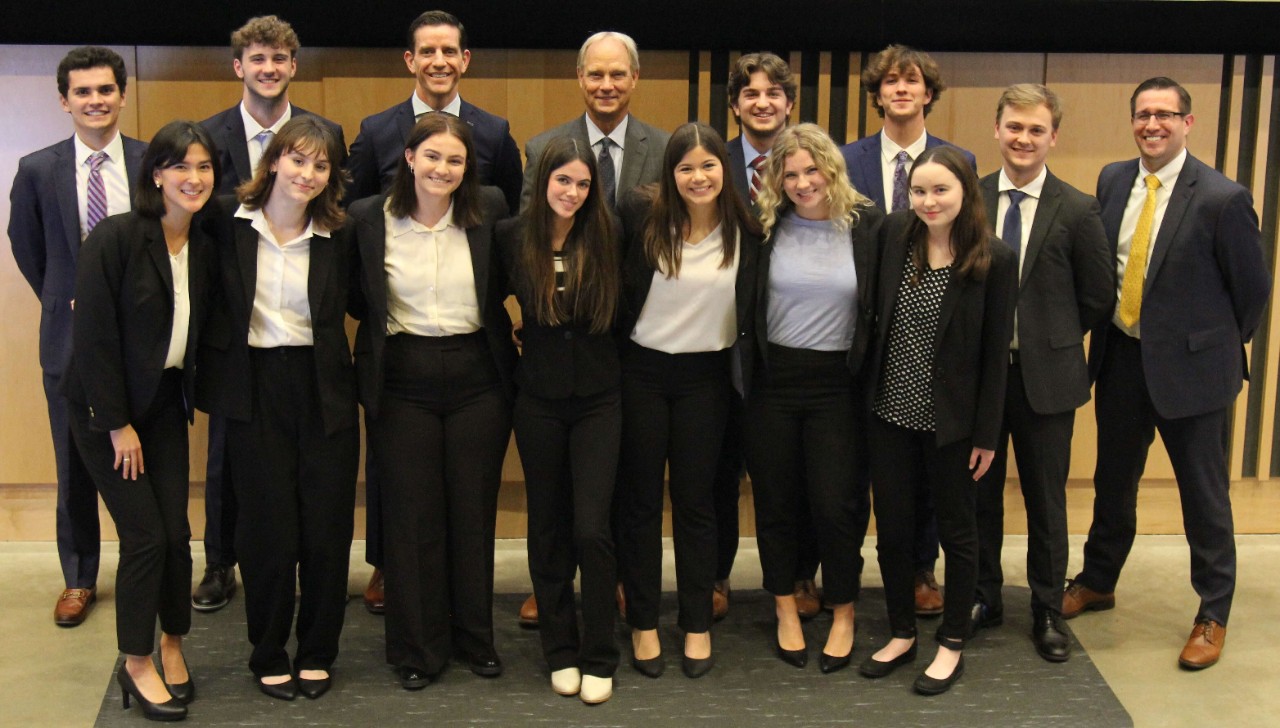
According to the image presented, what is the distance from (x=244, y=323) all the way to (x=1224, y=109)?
12.0ft

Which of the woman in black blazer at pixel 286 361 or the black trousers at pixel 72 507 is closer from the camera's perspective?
the woman in black blazer at pixel 286 361

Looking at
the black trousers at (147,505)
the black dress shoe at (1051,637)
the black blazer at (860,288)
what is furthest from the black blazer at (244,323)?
the black dress shoe at (1051,637)

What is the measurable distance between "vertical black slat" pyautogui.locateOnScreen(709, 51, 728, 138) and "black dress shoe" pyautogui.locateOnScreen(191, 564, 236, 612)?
92.8 inches

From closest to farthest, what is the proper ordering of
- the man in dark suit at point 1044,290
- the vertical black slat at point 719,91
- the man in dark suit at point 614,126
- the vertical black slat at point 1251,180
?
1. the man in dark suit at point 1044,290
2. the man in dark suit at point 614,126
3. the vertical black slat at point 719,91
4. the vertical black slat at point 1251,180

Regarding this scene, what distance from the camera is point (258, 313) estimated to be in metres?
3.56

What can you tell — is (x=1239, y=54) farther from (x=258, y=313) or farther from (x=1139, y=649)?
(x=258, y=313)

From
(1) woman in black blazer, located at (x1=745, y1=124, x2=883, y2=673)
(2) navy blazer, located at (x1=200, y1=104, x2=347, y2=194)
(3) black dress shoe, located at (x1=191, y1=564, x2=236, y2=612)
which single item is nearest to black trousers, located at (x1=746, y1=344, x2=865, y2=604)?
(1) woman in black blazer, located at (x1=745, y1=124, x2=883, y2=673)

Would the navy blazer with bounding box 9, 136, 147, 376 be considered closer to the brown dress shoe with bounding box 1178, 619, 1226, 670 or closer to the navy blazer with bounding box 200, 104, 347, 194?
the navy blazer with bounding box 200, 104, 347, 194

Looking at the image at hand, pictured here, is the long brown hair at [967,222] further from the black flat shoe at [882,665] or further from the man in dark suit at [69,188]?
the man in dark suit at [69,188]

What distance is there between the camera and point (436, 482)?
12.3 ft

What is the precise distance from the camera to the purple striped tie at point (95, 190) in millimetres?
4109

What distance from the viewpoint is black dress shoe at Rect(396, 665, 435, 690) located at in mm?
3803

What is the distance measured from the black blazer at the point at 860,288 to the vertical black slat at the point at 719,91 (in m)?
1.20

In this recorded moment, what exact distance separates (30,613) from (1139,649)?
3686mm
